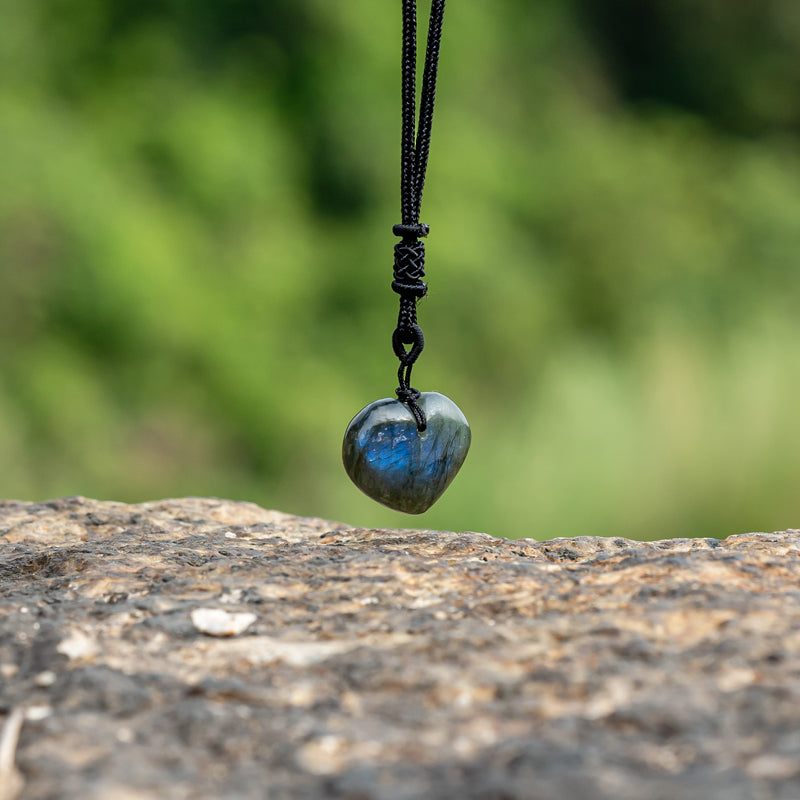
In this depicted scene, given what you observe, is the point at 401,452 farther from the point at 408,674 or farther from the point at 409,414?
the point at 408,674

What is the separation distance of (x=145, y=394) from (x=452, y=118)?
1.61 meters

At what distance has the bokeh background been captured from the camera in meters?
3.12

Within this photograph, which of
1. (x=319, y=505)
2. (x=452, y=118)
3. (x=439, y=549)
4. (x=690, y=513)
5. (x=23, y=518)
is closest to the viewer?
(x=439, y=549)

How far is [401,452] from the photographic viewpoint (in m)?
1.40

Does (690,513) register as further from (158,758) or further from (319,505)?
(158,758)

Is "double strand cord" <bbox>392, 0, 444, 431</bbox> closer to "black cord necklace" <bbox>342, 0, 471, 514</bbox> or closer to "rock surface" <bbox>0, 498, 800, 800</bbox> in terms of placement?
"black cord necklace" <bbox>342, 0, 471, 514</bbox>

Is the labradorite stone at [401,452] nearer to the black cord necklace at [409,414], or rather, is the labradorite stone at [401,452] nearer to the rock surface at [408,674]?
the black cord necklace at [409,414]

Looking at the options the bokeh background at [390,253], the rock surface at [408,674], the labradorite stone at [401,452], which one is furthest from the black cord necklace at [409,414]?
the bokeh background at [390,253]


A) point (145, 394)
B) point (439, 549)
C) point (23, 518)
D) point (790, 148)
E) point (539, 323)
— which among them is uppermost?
point (790, 148)

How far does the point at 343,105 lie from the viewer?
3.89 m

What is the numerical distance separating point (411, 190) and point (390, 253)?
2351 millimetres

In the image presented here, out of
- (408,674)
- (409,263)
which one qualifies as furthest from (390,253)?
(408,674)

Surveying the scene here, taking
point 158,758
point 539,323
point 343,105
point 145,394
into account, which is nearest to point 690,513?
point 539,323

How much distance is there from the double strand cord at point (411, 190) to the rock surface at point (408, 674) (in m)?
0.31
